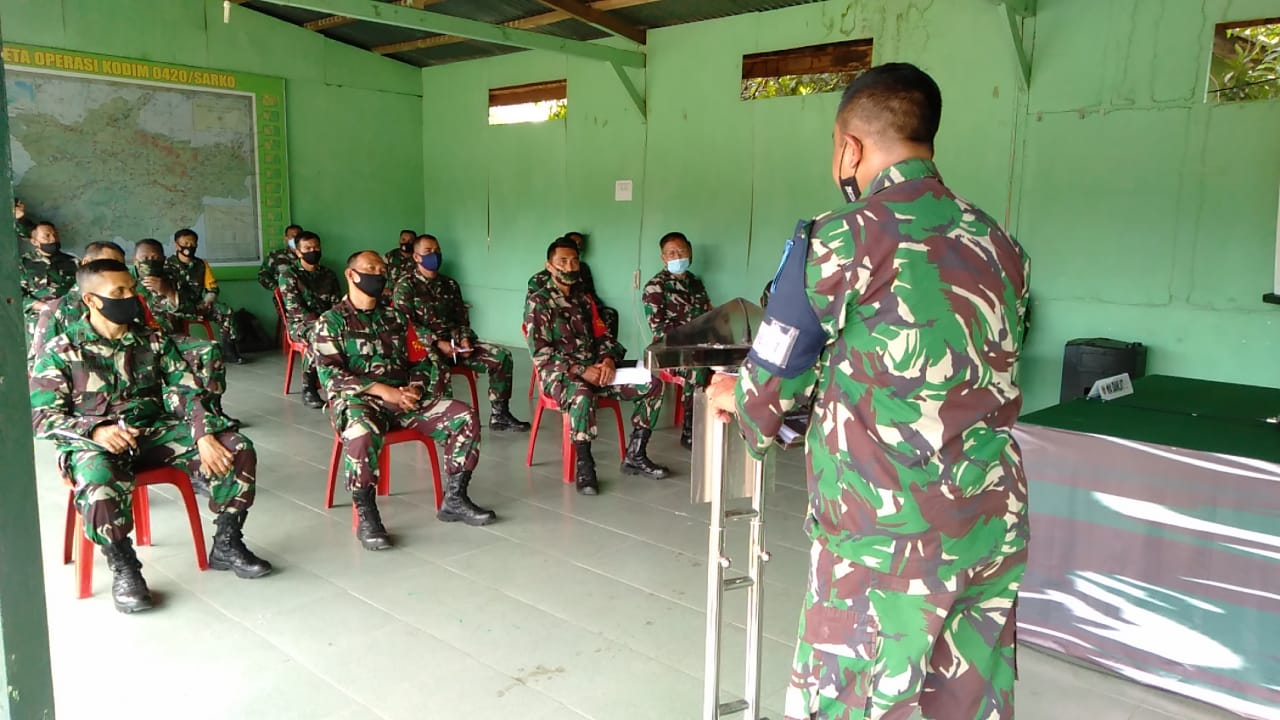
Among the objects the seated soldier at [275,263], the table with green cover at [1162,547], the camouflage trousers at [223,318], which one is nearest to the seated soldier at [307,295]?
the seated soldier at [275,263]

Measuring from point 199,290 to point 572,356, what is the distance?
15.0 feet

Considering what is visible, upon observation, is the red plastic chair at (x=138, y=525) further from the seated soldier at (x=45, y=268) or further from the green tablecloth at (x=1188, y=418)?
the seated soldier at (x=45, y=268)

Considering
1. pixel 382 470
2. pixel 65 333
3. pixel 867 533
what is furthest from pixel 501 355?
pixel 867 533

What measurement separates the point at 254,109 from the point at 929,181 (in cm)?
891

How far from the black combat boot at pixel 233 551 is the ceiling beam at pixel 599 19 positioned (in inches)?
190

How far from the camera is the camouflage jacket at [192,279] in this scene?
7.64 meters

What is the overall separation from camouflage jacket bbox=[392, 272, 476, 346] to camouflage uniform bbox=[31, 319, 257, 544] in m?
2.51

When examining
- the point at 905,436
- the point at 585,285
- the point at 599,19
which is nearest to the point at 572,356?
the point at 585,285

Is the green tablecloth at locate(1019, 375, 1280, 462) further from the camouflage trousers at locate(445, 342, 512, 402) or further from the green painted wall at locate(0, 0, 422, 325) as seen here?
the green painted wall at locate(0, 0, 422, 325)

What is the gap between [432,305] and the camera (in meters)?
6.25

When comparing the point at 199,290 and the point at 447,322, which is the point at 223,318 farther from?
the point at 447,322

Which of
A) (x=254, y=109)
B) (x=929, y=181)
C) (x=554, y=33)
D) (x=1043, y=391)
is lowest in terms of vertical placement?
(x=1043, y=391)

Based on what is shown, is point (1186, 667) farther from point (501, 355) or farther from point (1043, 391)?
point (501, 355)

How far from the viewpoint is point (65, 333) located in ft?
10.3
